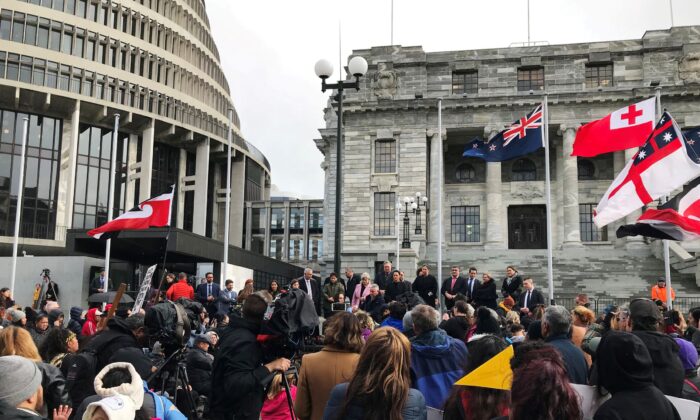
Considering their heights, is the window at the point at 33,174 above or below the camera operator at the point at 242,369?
above

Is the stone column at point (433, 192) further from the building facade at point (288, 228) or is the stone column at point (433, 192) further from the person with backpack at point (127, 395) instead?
the person with backpack at point (127, 395)

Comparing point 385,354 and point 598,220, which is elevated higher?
point 598,220

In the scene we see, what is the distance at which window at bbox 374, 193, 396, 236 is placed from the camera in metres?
43.0

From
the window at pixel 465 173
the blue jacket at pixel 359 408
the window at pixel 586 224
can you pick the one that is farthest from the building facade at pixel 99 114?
the blue jacket at pixel 359 408

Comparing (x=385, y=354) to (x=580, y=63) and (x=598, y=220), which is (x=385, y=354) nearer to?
(x=598, y=220)

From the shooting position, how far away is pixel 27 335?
20.2 feet

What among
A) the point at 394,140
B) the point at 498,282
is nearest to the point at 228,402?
the point at 498,282

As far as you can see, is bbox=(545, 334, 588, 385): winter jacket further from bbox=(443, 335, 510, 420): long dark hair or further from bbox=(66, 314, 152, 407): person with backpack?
bbox=(66, 314, 152, 407): person with backpack

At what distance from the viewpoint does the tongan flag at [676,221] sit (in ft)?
40.7

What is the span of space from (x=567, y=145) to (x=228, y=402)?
3980cm

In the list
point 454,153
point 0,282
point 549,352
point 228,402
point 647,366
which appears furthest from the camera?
point 454,153

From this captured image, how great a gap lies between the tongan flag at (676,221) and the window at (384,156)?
31.2 meters

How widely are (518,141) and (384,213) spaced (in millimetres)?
20619

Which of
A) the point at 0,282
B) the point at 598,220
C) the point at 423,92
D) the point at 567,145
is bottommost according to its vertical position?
the point at 0,282
